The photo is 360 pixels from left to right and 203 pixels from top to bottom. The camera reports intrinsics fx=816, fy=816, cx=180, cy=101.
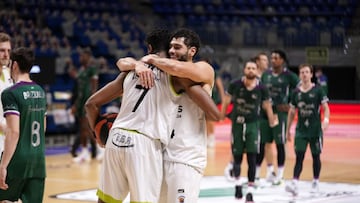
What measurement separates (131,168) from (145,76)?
706 mm

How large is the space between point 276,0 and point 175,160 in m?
17.5

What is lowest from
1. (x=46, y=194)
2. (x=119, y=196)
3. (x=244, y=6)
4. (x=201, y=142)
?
(x=46, y=194)

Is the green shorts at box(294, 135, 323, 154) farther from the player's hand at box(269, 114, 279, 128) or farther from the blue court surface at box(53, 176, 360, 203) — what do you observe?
the blue court surface at box(53, 176, 360, 203)

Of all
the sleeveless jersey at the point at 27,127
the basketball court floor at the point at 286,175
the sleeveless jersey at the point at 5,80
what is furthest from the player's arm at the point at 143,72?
the basketball court floor at the point at 286,175

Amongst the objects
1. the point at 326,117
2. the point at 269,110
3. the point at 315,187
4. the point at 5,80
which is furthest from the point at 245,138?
the point at 5,80

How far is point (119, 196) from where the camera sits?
6297mm

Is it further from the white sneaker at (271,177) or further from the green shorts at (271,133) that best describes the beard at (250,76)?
the white sneaker at (271,177)

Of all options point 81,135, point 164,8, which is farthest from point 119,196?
point 164,8

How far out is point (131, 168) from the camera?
6188 mm

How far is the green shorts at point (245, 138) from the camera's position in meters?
11.2

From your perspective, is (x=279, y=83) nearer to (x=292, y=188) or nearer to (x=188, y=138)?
(x=292, y=188)

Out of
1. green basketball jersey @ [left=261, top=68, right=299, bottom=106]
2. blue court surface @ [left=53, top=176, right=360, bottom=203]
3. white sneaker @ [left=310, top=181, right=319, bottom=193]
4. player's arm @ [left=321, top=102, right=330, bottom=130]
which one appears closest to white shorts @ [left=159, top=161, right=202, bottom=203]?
blue court surface @ [left=53, top=176, right=360, bottom=203]

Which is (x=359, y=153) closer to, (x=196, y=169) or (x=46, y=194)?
(x=46, y=194)

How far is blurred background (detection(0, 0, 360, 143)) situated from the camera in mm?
14992
